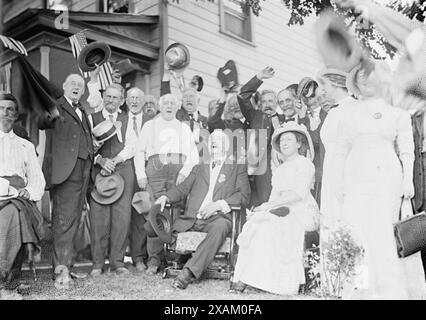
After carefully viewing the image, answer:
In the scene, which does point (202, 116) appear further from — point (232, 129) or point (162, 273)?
point (162, 273)

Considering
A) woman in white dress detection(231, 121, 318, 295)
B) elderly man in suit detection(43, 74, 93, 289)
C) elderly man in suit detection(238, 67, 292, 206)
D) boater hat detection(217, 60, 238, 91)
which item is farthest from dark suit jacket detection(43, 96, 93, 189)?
woman in white dress detection(231, 121, 318, 295)

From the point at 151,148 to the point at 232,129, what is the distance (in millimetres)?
633

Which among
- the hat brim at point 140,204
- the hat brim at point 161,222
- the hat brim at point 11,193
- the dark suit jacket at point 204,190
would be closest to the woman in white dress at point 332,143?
the dark suit jacket at point 204,190

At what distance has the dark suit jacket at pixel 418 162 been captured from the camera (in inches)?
145

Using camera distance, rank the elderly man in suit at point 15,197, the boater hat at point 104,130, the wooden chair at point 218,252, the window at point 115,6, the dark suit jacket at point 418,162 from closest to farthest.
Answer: the elderly man in suit at point 15,197 < the dark suit jacket at point 418,162 < the wooden chair at point 218,252 < the boater hat at point 104,130 < the window at point 115,6

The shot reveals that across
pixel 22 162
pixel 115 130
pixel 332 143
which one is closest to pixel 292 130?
pixel 332 143

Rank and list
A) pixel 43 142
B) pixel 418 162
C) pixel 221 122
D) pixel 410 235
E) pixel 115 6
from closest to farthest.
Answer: pixel 410 235 < pixel 418 162 < pixel 43 142 < pixel 221 122 < pixel 115 6

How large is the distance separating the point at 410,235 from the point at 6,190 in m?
2.68

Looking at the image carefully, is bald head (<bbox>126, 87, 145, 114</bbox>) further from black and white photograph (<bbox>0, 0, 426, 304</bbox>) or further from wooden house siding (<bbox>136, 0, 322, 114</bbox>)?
wooden house siding (<bbox>136, 0, 322, 114</bbox>)

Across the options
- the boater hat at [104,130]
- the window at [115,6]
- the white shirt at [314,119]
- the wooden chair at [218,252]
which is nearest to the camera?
the wooden chair at [218,252]

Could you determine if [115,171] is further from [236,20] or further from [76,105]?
[236,20]

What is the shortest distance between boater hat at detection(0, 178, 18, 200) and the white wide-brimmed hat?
181 cm

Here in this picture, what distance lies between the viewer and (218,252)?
3.83 meters

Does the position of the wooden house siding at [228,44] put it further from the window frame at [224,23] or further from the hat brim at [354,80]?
the hat brim at [354,80]
